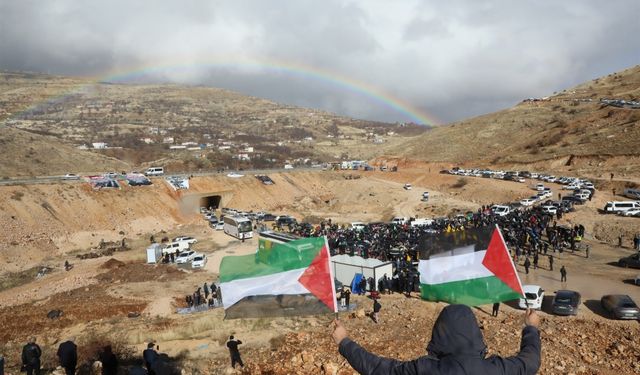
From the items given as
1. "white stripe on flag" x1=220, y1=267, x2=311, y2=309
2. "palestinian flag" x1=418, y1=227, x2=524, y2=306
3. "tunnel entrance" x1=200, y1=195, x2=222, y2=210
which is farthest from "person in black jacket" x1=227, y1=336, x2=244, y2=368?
"tunnel entrance" x1=200, y1=195, x2=222, y2=210

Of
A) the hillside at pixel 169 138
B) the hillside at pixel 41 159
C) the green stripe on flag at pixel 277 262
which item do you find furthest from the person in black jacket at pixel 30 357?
the hillside at pixel 169 138

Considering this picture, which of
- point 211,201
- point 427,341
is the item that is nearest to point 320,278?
point 427,341

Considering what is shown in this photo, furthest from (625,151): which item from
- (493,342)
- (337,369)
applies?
(337,369)

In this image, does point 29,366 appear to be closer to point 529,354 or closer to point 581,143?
point 529,354

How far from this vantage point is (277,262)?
8.19 m

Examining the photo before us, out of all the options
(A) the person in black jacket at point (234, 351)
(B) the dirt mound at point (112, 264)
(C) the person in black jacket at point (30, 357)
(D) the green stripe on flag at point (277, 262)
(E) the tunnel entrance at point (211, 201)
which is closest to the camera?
(D) the green stripe on flag at point (277, 262)

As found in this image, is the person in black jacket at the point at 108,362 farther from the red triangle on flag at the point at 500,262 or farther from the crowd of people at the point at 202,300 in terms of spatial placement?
the crowd of people at the point at 202,300

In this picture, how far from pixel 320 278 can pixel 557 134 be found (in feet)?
296

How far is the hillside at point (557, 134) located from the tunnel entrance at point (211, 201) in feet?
173

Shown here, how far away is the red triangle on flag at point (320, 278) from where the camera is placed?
24.6 feet

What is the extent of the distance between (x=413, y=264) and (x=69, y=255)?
30516 millimetres

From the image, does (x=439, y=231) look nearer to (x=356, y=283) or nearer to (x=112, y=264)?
(x=356, y=283)

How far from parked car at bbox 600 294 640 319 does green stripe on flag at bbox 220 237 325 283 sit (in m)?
15.0

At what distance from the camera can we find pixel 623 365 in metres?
12.5
